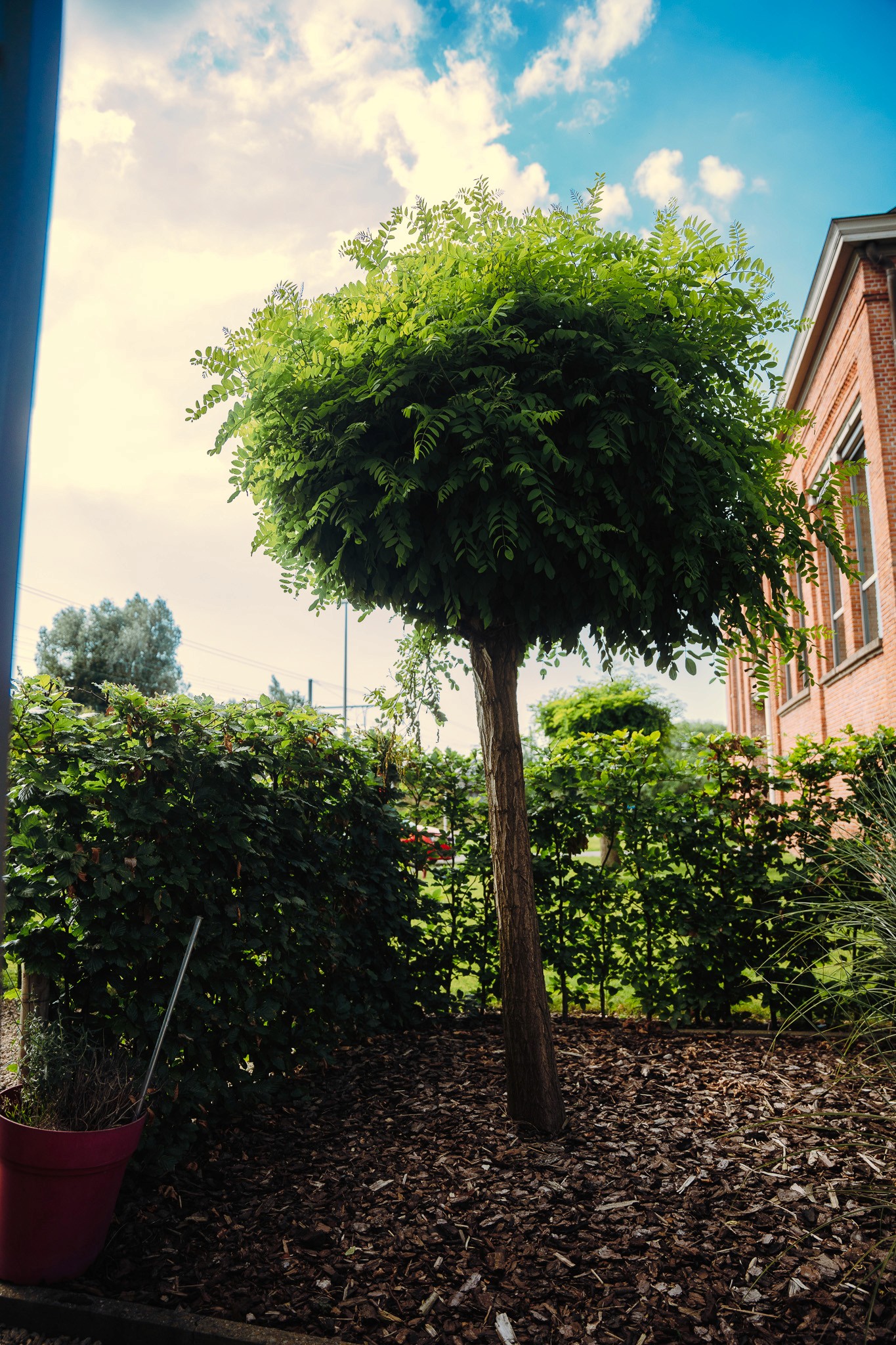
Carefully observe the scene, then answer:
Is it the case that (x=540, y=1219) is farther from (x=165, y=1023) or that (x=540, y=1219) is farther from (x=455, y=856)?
(x=455, y=856)

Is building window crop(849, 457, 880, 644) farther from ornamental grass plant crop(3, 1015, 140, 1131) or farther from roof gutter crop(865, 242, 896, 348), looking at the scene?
ornamental grass plant crop(3, 1015, 140, 1131)

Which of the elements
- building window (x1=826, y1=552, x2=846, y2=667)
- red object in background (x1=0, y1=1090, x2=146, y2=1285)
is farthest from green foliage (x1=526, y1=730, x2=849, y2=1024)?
building window (x1=826, y1=552, x2=846, y2=667)

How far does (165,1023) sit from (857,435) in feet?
39.0

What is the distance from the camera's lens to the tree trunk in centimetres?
380

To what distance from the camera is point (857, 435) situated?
449 inches

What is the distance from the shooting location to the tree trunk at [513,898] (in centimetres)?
380

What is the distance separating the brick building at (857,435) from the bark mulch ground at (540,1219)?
203 inches

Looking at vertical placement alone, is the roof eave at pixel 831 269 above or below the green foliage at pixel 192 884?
above

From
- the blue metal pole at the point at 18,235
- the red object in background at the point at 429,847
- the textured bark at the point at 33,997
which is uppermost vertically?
the blue metal pole at the point at 18,235

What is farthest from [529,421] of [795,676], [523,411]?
[795,676]

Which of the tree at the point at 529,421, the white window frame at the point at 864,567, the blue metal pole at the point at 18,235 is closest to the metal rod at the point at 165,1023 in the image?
the tree at the point at 529,421

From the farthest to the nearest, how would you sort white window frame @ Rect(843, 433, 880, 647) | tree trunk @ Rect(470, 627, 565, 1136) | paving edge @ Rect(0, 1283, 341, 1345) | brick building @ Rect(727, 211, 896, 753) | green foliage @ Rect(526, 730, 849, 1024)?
white window frame @ Rect(843, 433, 880, 647) → brick building @ Rect(727, 211, 896, 753) → green foliage @ Rect(526, 730, 849, 1024) → tree trunk @ Rect(470, 627, 565, 1136) → paving edge @ Rect(0, 1283, 341, 1345)

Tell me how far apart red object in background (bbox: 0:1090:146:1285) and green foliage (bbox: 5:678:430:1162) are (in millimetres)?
508

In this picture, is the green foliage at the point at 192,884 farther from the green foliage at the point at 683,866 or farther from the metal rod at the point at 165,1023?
the green foliage at the point at 683,866
